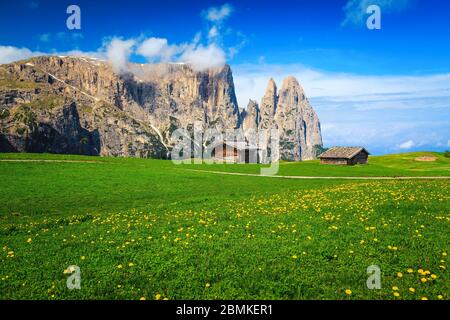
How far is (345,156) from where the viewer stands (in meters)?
97.0

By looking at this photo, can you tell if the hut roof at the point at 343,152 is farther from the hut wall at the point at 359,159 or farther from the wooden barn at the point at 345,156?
the hut wall at the point at 359,159

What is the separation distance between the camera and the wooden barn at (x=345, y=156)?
3815 inches

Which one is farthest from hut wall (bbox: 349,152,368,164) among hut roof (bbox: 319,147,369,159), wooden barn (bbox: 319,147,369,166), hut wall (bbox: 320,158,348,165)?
hut wall (bbox: 320,158,348,165)

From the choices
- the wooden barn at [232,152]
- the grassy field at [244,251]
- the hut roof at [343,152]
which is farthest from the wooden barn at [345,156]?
the grassy field at [244,251]

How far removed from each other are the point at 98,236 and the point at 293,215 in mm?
9702

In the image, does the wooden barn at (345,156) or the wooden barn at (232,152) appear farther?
the wooden barn at (232,152)

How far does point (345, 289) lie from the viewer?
864cm

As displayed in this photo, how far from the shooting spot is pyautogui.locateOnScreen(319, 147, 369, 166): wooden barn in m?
96.9

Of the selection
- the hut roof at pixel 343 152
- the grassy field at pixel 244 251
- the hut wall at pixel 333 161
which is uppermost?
the hut roof at pixel 343 152

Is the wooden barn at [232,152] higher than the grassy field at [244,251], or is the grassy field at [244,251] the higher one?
the wooden barn at [232,152]

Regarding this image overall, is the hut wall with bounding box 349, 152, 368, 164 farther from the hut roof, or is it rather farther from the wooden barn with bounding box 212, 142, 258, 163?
the wooden barn with bounding box 212, 142, 258, 163

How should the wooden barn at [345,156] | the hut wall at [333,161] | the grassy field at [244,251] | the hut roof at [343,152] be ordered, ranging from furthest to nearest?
the hut wall at [333,161] < the hut roof at [343,152] < the wooden barn at [345,156] < the grassy field at [244,251]

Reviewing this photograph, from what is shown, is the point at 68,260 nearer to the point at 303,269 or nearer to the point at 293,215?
the point at 303,269
